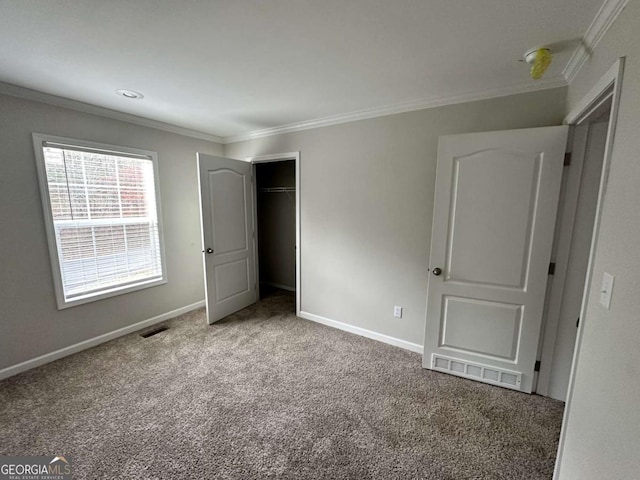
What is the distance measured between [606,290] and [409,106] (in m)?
2.00

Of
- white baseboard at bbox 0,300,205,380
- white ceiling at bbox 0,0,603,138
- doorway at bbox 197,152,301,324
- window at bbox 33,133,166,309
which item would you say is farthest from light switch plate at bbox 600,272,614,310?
white baseboard at bbox 0,300,205,380

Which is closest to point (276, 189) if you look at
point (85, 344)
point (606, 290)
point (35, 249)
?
point (35, 249)

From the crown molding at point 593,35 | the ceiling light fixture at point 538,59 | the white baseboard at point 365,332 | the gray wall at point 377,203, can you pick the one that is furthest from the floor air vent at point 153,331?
the crown molding at point 593,35

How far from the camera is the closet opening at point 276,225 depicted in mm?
4250

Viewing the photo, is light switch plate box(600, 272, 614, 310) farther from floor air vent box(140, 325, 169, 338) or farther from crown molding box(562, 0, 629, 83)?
floor air vent box(140, 325, 169, 338)

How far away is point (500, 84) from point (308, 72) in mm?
1490

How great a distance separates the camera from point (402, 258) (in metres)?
2.59

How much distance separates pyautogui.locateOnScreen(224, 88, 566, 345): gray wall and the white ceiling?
20 cm

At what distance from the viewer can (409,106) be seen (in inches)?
93.6

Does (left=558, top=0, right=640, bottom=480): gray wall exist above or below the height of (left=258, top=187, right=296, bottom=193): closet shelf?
below

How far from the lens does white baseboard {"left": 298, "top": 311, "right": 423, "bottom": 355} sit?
263cm

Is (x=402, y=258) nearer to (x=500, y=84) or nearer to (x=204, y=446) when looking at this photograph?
(x=500, y=84)

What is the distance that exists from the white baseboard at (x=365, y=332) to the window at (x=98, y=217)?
6.45ft

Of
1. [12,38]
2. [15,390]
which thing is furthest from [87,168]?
[15,390]
